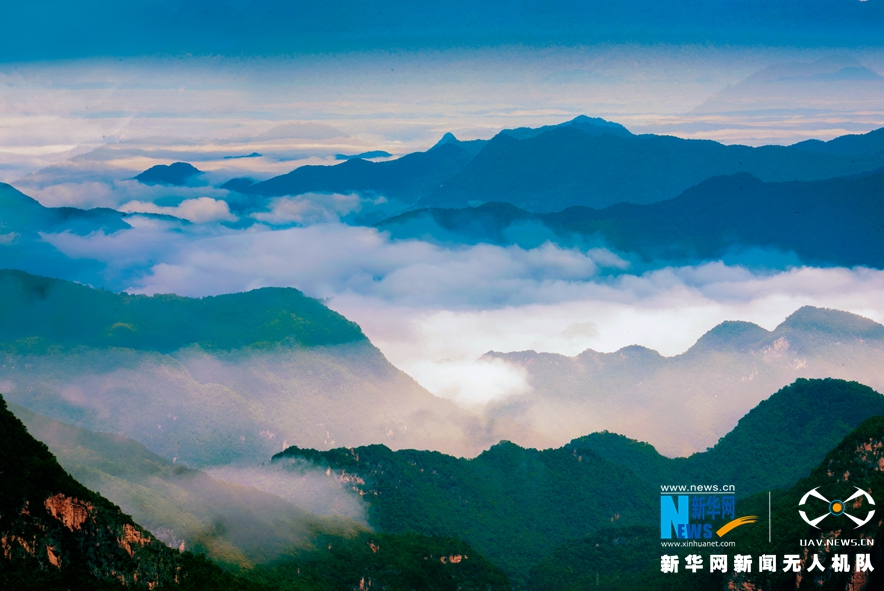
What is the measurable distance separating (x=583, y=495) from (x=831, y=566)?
57.7 meters

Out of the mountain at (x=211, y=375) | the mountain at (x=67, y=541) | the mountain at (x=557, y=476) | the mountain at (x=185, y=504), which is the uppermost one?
the mountain at (x=211, y=375)

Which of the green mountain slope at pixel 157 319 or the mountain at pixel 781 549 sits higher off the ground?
the green mountain slope at pixel 157 319

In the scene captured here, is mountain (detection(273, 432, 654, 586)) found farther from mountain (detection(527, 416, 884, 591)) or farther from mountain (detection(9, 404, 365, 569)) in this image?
mountain (detection(9, 404, 365, 569))

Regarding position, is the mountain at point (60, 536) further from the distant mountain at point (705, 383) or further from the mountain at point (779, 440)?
the distant mountain at point (705, 383)

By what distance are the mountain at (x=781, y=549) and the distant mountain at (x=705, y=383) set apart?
60.8 metres

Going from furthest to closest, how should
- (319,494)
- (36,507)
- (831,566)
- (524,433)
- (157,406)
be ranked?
1. (524,433)
2. (157,406)
3. (319,494)
4. (831,566)
5. (36,507)

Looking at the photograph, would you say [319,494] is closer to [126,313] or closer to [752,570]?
[752,570]

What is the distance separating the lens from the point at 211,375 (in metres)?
158

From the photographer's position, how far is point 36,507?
1959 inches

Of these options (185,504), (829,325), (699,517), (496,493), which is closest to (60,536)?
(185,504)

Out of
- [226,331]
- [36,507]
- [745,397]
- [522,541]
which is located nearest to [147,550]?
[36,507]

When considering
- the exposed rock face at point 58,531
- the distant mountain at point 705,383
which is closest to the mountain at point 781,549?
the exposed rock face at point 58,531

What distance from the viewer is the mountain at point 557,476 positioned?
10675 centimetres

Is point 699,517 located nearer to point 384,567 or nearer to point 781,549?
point 781,549
